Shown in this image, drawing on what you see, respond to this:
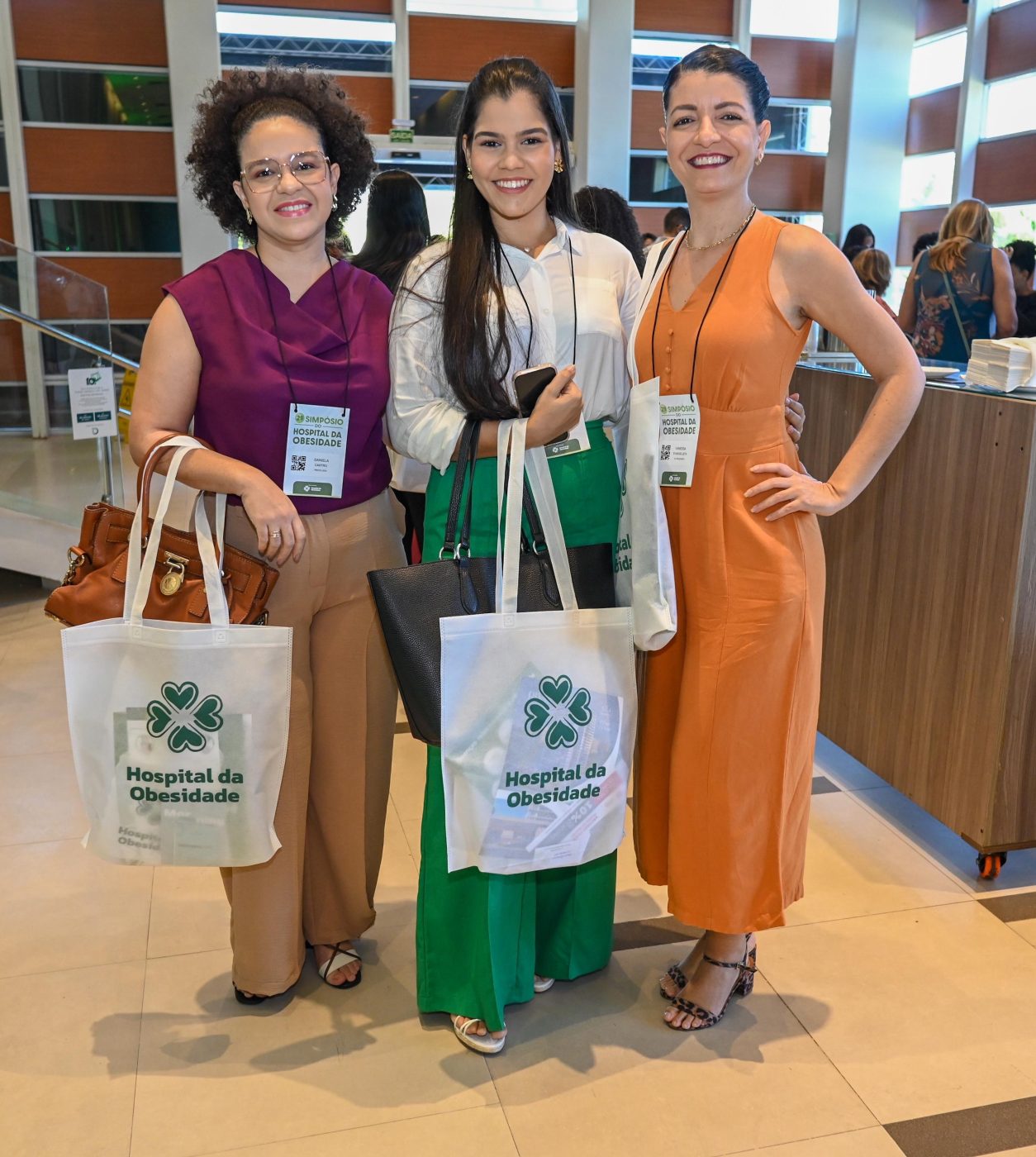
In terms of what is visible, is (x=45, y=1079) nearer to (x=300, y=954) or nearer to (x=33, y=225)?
(x=300, y=954)

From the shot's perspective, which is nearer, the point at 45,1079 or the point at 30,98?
the point at 45,1079

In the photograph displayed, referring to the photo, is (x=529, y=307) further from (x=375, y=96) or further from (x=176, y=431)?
(x=375, y=96)

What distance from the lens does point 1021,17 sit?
27.4 ft

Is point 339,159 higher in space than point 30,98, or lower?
A: lower

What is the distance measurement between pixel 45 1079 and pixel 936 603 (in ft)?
7.14

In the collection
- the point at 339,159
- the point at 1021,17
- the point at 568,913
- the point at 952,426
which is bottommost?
the point at 568,913

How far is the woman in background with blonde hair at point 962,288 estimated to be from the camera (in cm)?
477

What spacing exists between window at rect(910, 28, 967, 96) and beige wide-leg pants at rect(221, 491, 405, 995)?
916 centimetres

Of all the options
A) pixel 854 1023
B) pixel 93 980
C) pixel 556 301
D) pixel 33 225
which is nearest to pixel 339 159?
pixel 556 301

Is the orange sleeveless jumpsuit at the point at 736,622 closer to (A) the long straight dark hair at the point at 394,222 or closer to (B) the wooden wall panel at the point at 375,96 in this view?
(A) the long straight dark hair at the point at 394,222

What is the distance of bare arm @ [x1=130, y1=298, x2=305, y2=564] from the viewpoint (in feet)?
5.73

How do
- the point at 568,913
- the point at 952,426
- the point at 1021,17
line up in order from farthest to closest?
1. the point at 1021,17
2. the point at 952,426
3. the point at 568,913

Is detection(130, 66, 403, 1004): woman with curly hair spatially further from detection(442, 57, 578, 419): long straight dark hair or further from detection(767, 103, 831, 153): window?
detection(767, 103, 831, 153): window

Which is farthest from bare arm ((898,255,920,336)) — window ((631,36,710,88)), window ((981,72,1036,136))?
window ((631,36,710,88))
